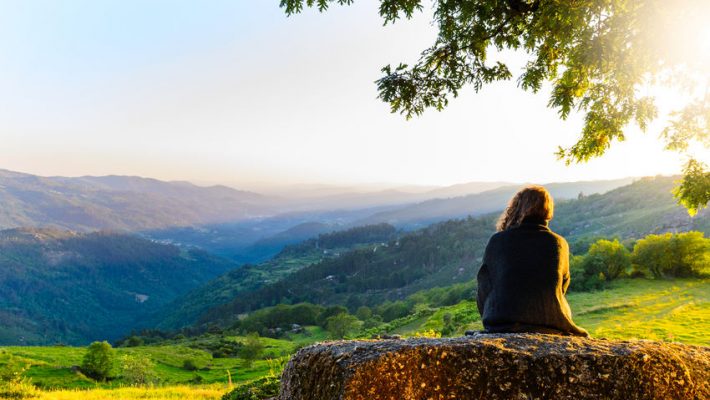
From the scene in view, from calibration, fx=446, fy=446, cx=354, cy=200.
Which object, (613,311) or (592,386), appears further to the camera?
(613,311)

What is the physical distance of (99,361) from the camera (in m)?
49.1

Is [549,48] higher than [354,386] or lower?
higher

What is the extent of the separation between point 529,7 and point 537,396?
987 centimetres

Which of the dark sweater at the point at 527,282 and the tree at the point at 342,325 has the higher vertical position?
the dark sweater at the point at 527,282

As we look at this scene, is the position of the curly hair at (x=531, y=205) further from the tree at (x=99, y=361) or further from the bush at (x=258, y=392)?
the tree at (x=99, y=361)

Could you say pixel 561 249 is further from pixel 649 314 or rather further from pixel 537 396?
pixel 649 314

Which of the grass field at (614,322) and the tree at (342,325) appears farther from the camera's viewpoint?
the tree at (342,325)

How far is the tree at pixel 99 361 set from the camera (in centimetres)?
4925

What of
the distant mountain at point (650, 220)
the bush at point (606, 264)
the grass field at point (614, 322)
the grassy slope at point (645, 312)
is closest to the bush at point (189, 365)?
the grass field at point (614, 322)

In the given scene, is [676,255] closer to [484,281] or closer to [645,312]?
[645,312]

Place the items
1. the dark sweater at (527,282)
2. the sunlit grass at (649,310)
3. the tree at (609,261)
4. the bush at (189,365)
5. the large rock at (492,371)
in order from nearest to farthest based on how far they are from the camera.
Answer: the large rock at (492,371), the dark sweater at (527,282), the sunlit grass at (649,310), the tree at (609,261), the bush at (189,365)

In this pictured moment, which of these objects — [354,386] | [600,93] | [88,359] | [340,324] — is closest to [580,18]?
[600,93]

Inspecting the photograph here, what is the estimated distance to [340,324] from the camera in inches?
3735

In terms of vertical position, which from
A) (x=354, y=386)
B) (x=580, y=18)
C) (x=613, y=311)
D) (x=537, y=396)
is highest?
(x=580, y=18)
